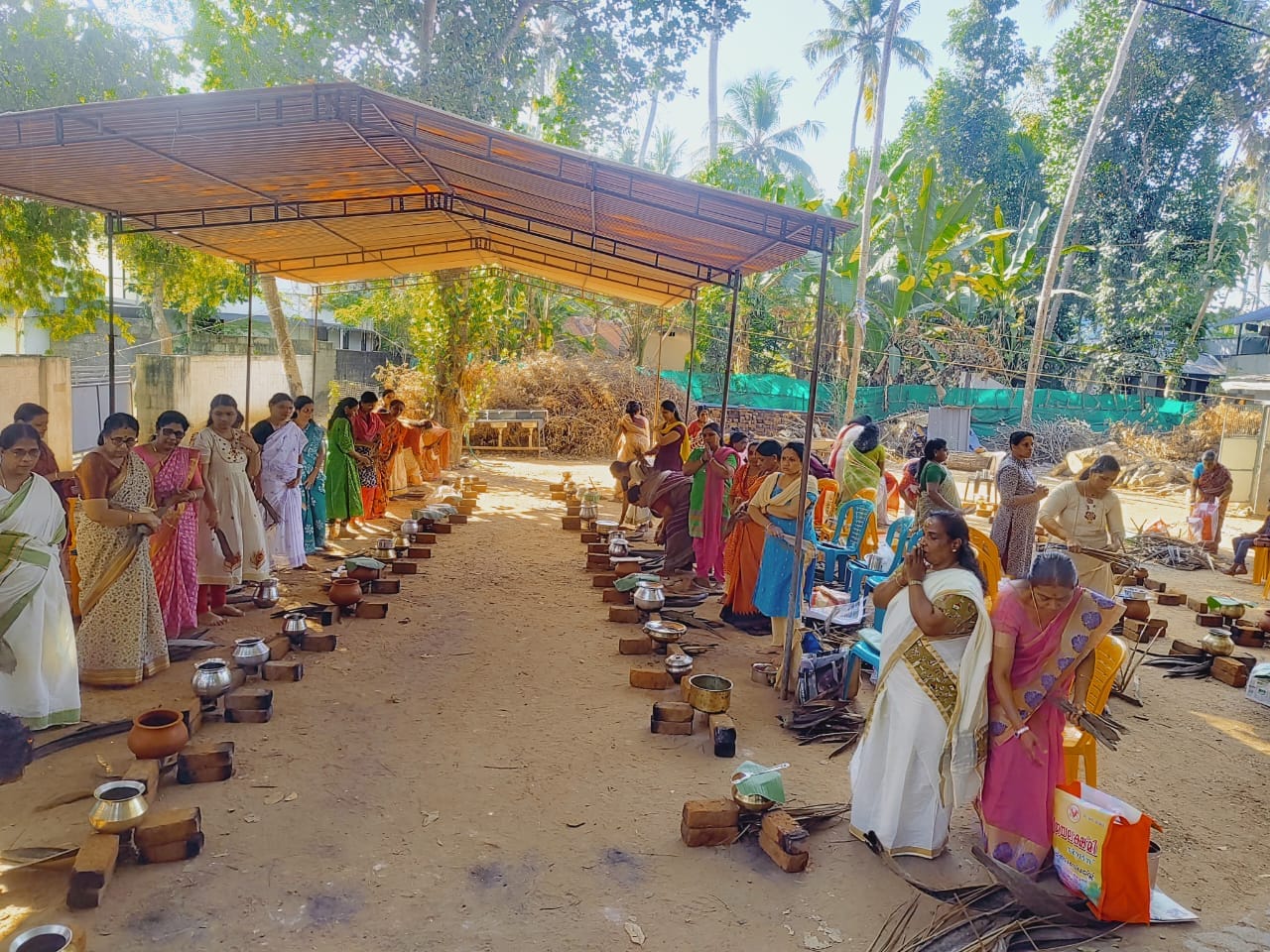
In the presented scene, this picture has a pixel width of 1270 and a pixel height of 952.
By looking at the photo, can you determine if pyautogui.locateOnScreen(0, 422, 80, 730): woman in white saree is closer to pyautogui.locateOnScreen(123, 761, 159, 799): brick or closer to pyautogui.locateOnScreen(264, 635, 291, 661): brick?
pyautogui.locateOnScreen(123, 761, 159, 799): brick

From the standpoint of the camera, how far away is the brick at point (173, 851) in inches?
131

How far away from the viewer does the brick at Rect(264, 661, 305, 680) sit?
17.5 feet

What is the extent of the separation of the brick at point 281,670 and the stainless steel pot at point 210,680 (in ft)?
1.66

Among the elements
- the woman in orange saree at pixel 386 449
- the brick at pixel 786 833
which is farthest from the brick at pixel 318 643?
the woman in orange saree at pixel 386 449

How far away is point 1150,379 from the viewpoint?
24.4 metres

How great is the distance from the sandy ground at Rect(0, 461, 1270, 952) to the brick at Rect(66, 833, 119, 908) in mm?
59

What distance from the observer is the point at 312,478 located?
28.6 feet

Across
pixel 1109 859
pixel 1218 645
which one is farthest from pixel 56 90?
pixel 1218 645

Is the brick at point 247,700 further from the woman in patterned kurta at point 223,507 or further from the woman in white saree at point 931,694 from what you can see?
the woman in white saree at point 931,694

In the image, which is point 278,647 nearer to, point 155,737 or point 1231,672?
point 155,737

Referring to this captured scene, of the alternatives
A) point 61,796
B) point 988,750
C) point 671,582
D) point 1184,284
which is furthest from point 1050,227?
point 61,796

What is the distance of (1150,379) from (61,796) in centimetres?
2767

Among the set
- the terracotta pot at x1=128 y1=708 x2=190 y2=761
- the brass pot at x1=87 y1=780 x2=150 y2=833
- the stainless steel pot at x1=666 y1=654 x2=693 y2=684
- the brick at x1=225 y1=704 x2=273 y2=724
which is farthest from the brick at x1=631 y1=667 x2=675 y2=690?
the brass pot at x1=87 y1=780 x2=150 y2=833

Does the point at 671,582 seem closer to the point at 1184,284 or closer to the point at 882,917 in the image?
the point at 882,917
